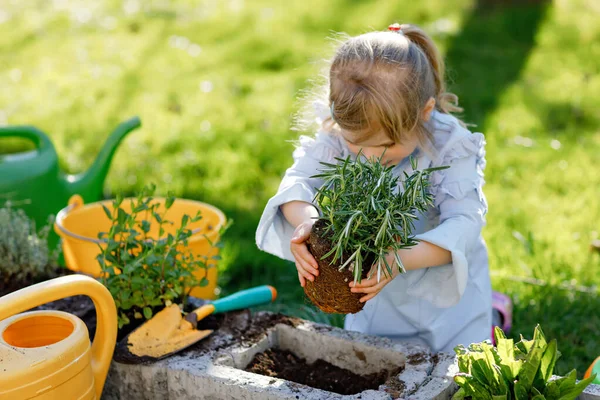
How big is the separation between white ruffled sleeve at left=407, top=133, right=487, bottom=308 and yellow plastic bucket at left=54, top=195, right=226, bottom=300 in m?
0.70

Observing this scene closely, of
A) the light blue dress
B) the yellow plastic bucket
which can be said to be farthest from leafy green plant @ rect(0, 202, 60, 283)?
the light blue dress

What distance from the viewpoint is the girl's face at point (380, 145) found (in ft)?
6.64

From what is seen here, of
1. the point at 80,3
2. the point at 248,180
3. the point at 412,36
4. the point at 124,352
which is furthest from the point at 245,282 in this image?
the point at 80,3

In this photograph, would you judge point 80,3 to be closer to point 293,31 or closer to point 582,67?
point 293,31

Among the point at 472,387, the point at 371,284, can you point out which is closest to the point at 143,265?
the point at 371,284

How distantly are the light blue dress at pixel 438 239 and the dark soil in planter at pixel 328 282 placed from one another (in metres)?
0.26

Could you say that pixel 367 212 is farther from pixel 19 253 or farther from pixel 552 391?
pixel 19 253

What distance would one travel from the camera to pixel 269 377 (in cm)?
186

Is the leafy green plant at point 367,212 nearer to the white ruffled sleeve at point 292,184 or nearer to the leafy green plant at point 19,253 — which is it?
the white ruffled sleeve at point 292,184

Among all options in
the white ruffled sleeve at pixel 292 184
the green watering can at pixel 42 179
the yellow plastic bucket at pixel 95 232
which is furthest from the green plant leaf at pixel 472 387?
the green watering can at pixel 42 179

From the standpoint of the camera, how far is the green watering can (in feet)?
9.56

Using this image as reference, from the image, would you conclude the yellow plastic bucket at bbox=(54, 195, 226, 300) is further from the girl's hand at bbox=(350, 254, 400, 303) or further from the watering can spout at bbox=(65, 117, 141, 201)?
the girl's hand at bbox=(350, 254, 400, 303)

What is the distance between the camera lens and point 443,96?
234 centimetres

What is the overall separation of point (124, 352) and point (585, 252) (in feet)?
6.35
